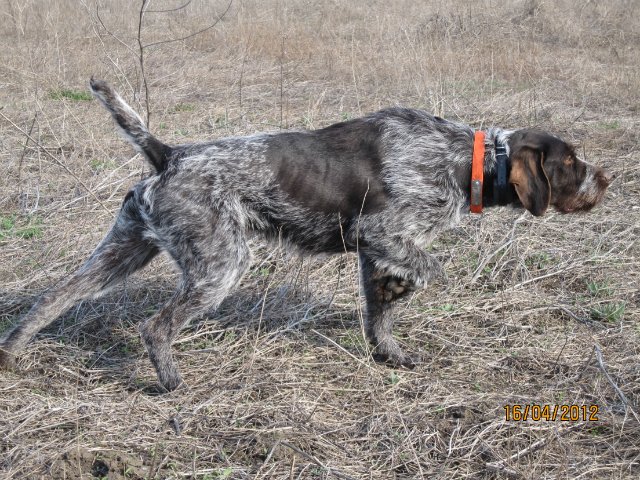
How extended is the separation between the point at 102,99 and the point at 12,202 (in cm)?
275

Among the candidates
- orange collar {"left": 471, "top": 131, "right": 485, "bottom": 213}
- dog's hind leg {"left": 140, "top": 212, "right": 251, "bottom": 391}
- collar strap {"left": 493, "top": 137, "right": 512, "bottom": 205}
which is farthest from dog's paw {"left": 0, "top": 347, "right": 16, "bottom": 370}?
collar strap {"left": 493, "top": 137, "right": 512, "bottom": 205}

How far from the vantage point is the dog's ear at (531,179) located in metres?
4.40

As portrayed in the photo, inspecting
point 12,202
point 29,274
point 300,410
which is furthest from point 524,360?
point 12,202

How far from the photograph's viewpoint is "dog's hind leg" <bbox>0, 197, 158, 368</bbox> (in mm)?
4332

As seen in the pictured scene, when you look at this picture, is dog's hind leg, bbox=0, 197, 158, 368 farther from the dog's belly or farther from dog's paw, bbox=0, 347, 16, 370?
the dog's belly

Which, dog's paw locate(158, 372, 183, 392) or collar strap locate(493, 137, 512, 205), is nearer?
dog's paw locate(158, 372, 183, 392)

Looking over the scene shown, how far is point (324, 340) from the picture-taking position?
482cm

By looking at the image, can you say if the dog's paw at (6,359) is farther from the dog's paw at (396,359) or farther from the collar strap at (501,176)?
the collar strap at (501,176)

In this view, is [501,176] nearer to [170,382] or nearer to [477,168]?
[477,168]
